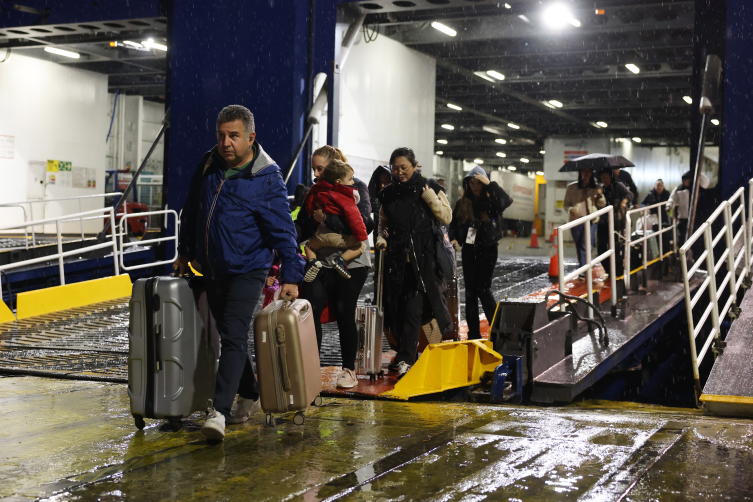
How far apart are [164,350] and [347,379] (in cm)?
171

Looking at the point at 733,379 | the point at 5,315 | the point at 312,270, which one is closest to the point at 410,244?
the point at 312,270

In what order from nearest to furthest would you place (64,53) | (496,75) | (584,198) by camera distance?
(584,198), (64,53), (496,75)

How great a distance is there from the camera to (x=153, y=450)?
3.99 meters

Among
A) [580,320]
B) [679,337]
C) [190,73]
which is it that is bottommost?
[679,337]

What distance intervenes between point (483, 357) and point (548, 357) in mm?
478

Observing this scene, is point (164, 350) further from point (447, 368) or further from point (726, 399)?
point (726, 399)

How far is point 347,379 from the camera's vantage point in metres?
5.68

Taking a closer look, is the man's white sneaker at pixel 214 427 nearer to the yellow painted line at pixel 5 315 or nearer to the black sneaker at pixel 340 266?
the black sneaker at pixel 340 266

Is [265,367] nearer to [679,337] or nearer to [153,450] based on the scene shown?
[153,450]

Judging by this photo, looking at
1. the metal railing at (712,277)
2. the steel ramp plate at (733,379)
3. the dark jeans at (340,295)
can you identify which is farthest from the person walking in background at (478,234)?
the steel ramp plate at (733,379)

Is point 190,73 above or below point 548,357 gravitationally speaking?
above

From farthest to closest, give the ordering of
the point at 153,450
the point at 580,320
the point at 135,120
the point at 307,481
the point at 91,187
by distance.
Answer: the point at 135,120 < the point at 91,187 < the point at 580,320 < the point at 153,450 < the point at 307,481

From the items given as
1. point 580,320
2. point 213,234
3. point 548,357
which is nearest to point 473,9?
point 580,320

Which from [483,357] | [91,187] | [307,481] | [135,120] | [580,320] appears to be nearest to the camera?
[307,481]
